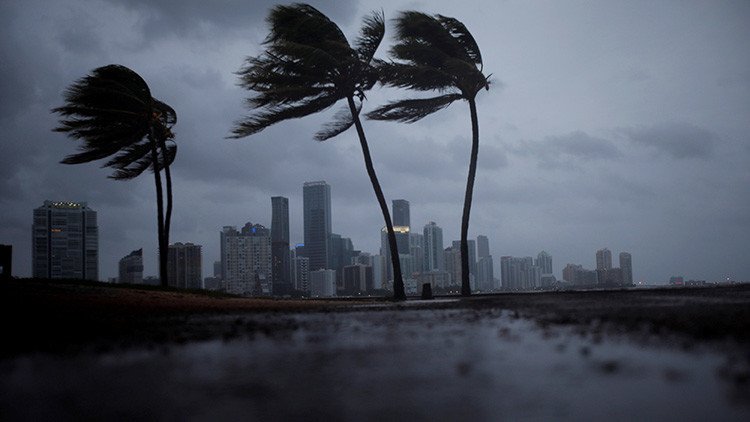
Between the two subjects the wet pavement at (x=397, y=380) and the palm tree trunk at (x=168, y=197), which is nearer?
the wet pavement at (x=397, y=380)

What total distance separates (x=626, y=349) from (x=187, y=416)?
6.99 feet

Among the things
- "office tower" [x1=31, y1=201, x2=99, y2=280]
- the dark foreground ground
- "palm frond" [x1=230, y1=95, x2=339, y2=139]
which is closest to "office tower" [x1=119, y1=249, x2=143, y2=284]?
"office tower" [x1=31, y1=201, x2=99, y2=280]

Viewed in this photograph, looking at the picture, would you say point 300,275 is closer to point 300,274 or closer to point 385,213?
point 300,274

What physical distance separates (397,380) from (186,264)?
472 feet

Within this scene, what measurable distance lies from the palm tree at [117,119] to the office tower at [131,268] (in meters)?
151

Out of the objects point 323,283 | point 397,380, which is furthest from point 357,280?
point 397,380

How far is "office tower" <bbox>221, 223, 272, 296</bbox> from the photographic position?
160 metres

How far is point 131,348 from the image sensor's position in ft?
10.5

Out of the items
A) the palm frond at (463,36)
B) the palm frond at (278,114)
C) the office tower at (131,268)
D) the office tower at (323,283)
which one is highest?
the palm frond at (463,36)

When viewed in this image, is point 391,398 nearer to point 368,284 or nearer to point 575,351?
point 575,351

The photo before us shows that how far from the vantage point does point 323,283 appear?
170875 mm

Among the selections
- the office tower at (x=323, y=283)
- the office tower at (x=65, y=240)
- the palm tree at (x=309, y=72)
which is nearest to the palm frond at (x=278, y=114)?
the palm tree at (x=309, y=72)

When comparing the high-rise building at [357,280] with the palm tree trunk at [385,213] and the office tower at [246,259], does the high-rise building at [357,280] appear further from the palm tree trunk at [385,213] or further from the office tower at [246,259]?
the palm tree trunk at [385,213]

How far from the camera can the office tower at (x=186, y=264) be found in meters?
130
